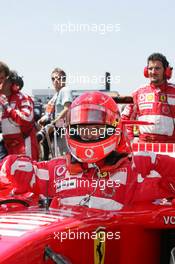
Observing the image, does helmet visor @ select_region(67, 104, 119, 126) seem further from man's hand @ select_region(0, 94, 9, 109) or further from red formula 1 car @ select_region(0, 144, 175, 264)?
man's hand @ select_region(0, 94, 9, 109)

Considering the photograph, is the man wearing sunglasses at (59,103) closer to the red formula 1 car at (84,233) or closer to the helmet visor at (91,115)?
the helmet visor at (91,115)

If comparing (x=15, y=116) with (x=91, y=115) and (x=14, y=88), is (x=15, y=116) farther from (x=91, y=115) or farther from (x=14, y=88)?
(x=91, y=115)

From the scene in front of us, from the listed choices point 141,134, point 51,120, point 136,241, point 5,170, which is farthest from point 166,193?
point 51,120

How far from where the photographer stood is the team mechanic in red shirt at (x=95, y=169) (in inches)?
152

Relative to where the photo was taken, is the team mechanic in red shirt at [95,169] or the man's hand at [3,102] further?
the man's hand at [3,102]

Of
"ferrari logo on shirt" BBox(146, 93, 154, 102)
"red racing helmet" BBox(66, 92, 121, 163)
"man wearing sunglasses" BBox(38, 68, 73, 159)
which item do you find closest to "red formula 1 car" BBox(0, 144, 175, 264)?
"red racing helmet" BBox(66, 92, 121, 163)

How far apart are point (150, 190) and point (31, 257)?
49.2 inches

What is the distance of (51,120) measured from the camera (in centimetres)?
802

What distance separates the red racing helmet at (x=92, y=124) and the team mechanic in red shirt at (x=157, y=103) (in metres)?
2.24

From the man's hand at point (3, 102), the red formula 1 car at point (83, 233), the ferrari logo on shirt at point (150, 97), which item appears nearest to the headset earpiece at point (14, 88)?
the man's hand at point (3, 102)

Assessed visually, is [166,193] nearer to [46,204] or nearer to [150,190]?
[150,190]

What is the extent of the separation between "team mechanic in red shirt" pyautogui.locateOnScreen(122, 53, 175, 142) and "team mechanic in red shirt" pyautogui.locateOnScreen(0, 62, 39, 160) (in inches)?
42.7

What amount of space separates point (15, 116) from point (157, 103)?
152 centimetres

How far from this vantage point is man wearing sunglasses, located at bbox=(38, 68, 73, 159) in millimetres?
7398
